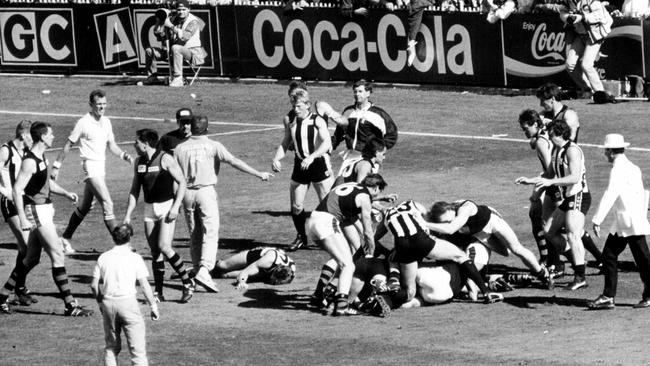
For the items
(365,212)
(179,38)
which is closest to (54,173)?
(365,212)

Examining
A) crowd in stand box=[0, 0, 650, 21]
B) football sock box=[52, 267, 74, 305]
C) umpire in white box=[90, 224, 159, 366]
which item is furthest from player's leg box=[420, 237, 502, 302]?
crowd in stand box=[0, 0, 650, 21]

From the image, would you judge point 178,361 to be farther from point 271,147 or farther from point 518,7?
point 518,7

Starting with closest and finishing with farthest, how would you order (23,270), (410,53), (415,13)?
1. (23,270)
2. (415,13)
3. (410,53)

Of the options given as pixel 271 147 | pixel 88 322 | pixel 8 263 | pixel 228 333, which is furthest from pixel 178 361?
pixel 271 147

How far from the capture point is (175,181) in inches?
697

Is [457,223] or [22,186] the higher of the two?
[22,186]

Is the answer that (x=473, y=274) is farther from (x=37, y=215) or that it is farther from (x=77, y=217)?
(x=77, y=217)

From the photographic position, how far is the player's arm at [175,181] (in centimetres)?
1751

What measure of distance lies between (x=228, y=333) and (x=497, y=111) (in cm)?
1550

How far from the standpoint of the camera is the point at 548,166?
60.6ft

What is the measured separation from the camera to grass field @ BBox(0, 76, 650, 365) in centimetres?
1555

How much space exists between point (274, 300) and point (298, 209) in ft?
9.25

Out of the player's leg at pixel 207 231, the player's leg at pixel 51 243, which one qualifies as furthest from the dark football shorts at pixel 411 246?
the player's leg at pixel 51 243

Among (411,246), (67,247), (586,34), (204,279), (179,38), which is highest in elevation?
(179,38)
